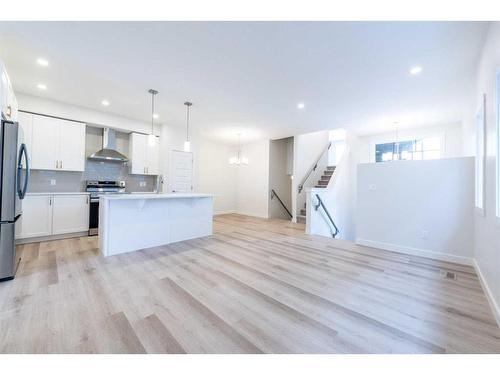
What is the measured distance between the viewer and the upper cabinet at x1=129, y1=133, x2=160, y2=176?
18.1 ft

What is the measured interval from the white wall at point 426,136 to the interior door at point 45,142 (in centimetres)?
829

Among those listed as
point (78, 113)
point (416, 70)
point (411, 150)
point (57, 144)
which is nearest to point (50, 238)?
point (57, 144)

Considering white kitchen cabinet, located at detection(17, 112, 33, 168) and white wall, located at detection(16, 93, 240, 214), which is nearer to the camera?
white kitchen cabinet, located at detection(17, 112, 33, 168)

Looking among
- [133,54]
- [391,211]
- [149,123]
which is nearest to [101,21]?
[133,54]

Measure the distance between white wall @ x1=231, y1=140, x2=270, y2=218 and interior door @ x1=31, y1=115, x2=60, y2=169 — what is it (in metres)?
5.61

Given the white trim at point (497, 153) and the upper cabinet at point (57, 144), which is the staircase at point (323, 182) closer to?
the white trim at point (497, 153)

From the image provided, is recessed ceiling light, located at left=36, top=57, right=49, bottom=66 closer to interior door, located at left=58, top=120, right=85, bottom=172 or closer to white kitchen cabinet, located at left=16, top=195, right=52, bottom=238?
interior door, located at left=58, top=120, right=85, bottom=172

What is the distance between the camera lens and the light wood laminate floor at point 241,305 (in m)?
1.53

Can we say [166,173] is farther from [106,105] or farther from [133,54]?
[133,54]

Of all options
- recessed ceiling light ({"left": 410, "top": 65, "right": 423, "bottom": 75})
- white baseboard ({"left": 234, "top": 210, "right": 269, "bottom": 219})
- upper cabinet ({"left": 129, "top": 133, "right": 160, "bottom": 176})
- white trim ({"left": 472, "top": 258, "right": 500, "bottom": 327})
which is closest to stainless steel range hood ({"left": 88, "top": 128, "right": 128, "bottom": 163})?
upper cabinet ({"left": 129, "top": 133, "right": 160, "bottom": 176})

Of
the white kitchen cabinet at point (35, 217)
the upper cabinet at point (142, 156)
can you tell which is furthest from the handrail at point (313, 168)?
the white kitchen cabinet at point (35, 217)

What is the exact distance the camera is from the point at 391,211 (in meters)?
3.88
